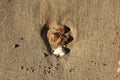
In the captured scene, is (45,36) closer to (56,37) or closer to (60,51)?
(56,37)

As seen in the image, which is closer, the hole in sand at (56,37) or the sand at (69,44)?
the sand at (69,44)

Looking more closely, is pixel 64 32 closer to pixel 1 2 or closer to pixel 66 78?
pixel 66 78

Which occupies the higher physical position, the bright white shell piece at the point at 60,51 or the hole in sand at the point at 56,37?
the hole in sand at the point at 56,37

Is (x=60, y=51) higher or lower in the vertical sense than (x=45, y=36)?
lower

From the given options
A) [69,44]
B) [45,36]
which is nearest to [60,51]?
[69,44]

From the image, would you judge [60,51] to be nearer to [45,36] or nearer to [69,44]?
[69,44]

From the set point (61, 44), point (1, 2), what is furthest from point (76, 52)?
point (1, 2)

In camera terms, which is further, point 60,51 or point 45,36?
point 45,36

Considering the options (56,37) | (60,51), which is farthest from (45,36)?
(60,51)

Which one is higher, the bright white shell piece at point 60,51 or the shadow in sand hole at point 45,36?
the shadow in sand hole at point 45,36
